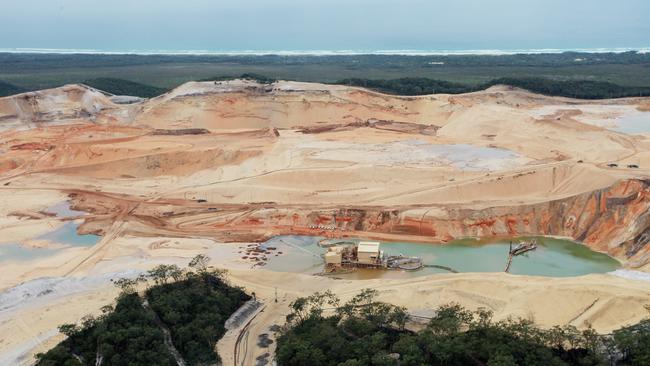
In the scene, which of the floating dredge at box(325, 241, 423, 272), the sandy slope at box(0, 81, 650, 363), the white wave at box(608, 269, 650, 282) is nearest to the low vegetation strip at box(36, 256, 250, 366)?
the sandy slope at box(0, 81, 650, 363)

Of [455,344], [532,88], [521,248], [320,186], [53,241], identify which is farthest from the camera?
[532,88]

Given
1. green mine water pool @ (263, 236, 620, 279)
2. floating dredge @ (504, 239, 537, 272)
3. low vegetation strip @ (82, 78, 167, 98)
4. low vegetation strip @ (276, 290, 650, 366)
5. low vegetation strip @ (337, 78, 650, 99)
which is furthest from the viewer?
low vegetation strip @ (82, 78, 167, 98)

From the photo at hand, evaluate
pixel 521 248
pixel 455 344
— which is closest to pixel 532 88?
pixel 521 248

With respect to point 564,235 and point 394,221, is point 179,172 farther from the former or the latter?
point 564,235

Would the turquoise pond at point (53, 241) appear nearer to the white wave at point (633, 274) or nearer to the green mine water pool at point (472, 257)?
the green mine water pool at point (472, 257)

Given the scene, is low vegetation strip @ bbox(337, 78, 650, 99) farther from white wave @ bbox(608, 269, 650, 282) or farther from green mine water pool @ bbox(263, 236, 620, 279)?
white wave @ bbox(608, 269, 650, 282)

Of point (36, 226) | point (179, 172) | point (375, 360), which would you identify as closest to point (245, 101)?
point (179, 172)

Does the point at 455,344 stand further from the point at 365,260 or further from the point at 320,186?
the point at 320,186
